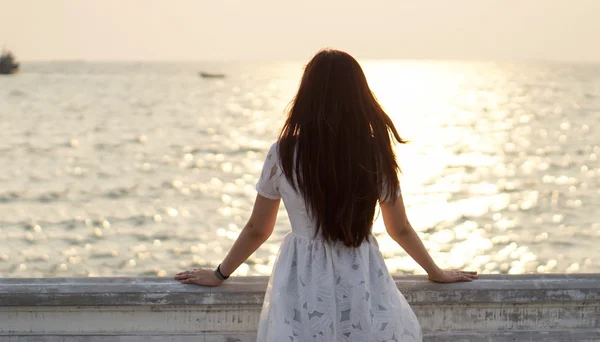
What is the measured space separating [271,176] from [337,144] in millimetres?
258

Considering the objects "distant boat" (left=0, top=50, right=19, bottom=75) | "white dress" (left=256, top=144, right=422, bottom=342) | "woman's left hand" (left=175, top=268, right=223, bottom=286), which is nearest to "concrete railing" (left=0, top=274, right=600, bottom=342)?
"woman's left hand" (left=175, top=268, right=223, bottom=286)

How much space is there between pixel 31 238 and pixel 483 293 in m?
15.8

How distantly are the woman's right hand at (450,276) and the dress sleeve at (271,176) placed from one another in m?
0.70

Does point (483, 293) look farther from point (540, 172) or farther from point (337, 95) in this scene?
point (540, 172)

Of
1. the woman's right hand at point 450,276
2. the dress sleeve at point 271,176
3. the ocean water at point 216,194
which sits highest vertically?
the dress sleeve at point 271,176

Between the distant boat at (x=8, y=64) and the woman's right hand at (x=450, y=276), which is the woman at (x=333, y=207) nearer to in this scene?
the woman's right hand at (x=450, y=276)

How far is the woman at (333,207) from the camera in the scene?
2.64m

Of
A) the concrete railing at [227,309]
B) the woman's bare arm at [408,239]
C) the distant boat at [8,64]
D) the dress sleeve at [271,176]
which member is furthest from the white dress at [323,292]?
the distant boat at [8,64]

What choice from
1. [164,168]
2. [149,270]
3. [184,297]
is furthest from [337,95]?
[164,168]

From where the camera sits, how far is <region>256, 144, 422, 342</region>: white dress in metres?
2.69

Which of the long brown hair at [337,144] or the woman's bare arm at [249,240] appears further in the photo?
the woman's bare arm at [249,240]

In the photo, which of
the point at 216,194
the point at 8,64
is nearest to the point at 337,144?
the point at 216,194

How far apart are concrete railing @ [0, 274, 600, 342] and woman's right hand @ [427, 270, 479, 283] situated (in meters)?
0.03

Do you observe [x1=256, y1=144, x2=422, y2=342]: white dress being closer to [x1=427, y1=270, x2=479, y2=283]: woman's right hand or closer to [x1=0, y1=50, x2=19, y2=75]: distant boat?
[x1=427, y1=270, x2=479, y2=283]: woman's right hand
